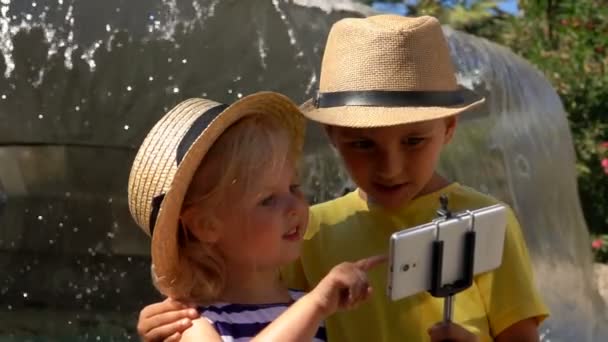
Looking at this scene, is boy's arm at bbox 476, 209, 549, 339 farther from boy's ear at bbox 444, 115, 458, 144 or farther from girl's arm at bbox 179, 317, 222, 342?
girl's arm at bbox 179, 317, 222, 342

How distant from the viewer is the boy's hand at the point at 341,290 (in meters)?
1.83

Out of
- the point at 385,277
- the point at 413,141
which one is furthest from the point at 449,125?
the point at 385,277

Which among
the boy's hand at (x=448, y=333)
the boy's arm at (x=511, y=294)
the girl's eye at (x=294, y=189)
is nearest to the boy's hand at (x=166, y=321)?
the girl's eye at (x=294, y=189)

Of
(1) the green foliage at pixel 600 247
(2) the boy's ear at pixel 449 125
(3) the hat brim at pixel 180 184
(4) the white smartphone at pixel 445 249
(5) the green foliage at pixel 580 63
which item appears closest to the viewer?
(4) the white smartphone at pixel 445 249

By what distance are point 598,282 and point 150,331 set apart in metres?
4.49

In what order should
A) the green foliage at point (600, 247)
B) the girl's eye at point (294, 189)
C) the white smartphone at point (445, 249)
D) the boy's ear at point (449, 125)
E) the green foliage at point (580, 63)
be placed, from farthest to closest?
the green foliage at point (580, 63)
the green foliage at point (600, 247)
the boy's ear at point (449, 125)
the girl's eye at point (294, 189)
the white smartphone at point (445, 249)

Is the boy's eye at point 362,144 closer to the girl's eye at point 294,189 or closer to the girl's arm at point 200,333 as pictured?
the girl's eye at point 294,189

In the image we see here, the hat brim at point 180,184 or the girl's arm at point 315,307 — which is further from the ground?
the hat brim at point 180,184

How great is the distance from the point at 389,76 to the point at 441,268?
40 cm

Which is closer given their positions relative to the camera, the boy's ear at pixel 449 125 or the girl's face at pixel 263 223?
the girl's face at pixel 263 223

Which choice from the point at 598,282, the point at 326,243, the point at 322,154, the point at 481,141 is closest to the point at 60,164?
the point at 322,154

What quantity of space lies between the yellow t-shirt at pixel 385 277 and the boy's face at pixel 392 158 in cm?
5

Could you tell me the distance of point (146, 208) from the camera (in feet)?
6.53

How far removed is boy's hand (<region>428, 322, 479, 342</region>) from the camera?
75.7 inches
